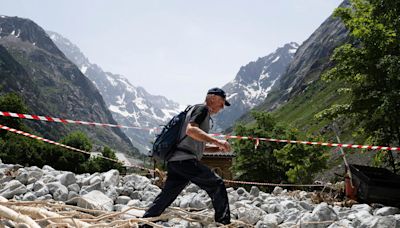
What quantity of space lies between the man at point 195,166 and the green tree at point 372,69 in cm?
1017

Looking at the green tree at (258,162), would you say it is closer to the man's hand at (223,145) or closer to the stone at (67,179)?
the stone at (67,179)

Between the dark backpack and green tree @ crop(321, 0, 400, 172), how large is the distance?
10452mm

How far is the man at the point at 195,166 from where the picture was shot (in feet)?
15.0

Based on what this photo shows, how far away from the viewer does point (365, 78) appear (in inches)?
567

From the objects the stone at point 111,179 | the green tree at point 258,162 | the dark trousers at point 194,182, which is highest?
the dark trousers at point 194,182

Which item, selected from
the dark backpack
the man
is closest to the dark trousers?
the man

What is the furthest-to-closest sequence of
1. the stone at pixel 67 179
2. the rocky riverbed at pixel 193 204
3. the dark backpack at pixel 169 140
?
the stone at pixel 67 179
the rocky riverbed at pixel 193 204
the dark backpack at pixel 169 140

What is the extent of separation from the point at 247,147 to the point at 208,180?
3430 centimetres

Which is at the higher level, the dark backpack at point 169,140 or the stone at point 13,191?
the dark backpack at point 169,140

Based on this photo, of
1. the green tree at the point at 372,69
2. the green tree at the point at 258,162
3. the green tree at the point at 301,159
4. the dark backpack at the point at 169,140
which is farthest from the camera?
the green tree at the point at 258,162

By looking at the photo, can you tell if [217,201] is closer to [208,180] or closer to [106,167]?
[208,180]

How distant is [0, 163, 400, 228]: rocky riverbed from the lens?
5.33 metres

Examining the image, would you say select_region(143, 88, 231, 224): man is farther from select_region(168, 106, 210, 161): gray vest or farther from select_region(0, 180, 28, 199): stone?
select_region(0, 180, 28, 199): stone

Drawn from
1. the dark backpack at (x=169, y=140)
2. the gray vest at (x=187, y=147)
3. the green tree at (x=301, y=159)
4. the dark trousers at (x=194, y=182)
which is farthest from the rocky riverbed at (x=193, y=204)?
the green tree at (x=301, y=159)
